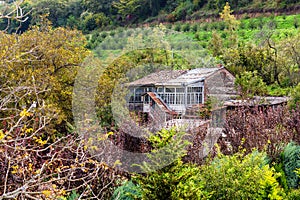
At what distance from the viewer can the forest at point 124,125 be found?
4.83 metres

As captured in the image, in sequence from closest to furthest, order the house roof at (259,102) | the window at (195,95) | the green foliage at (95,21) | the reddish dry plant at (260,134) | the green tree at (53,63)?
the reddish dry plant at (260,134)
the green tree at (53,63)
the house roof at (259,102)
the window at (195,95)
the green foliage at (95,21)

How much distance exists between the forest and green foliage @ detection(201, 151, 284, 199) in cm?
2

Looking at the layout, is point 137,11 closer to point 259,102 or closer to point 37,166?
point 259,102

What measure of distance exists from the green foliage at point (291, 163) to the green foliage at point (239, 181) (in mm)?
1726

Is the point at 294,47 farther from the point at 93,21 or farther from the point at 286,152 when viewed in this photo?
the point at 93,21

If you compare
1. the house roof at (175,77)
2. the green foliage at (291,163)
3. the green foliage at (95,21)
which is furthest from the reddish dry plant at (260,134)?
the green foliage at (95,21)

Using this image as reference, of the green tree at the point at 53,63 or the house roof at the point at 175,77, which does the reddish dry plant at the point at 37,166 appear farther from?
the house roof at the point at 175,77

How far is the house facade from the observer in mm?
21969

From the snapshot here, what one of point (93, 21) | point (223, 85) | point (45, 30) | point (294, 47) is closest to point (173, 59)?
point (223, 85)

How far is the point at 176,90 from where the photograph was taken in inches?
891

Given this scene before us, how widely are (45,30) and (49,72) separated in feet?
8.21

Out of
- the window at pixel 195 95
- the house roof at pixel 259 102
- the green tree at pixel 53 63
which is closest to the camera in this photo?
the green tree at pixel 53 63

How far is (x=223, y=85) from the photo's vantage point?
24.5 meters

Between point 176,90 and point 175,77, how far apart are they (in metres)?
0.94
